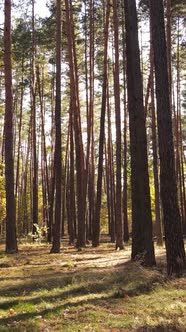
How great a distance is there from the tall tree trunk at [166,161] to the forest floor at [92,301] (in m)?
0.55

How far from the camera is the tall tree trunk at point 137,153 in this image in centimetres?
1160

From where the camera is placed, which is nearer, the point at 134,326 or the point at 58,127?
the point at 134,326

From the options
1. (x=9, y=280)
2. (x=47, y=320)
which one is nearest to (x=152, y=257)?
(x=9, y=280)

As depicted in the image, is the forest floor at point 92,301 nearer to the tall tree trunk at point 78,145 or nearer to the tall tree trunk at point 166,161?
the tall tree trunk at point 166,161

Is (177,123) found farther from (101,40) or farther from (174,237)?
(174,237)

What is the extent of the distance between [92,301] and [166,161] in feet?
10.9

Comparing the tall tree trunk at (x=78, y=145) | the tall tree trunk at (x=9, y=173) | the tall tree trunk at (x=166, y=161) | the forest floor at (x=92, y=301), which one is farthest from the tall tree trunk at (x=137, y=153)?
the tall tree trunk at (x=78, y=145)

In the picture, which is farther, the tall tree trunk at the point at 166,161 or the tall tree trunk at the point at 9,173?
the tall tree trunk at the point at 9,173

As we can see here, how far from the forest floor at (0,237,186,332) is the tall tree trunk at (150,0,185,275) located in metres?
0.55

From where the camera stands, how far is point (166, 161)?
9.30 metres

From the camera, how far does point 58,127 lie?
16.0 metres

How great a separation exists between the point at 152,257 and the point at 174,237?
2499 millimetres

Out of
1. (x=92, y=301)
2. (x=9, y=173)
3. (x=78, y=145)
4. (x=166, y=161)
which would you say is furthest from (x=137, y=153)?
(x=78, y=145)

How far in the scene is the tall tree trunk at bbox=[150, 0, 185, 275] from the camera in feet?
30.3
